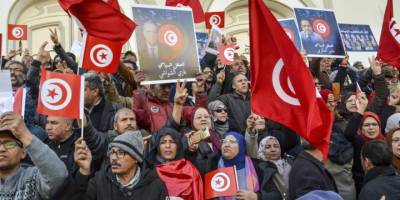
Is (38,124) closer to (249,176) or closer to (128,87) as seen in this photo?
(128,87)

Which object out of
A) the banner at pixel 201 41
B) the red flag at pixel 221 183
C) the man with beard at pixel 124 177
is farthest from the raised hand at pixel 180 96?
the banner at pixel 201 41

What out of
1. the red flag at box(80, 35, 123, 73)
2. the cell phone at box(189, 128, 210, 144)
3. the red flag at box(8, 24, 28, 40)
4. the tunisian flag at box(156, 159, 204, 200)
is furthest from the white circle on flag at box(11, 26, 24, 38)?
the tunisian flag at box(156, 159, 204, 200)

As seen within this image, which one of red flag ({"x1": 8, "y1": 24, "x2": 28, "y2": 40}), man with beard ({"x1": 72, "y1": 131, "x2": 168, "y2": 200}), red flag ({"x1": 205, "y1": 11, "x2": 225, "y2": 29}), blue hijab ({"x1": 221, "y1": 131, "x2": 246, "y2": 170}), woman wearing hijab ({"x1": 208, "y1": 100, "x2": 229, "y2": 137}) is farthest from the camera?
red flag ({"x1": 8, "y1": 24, "x2": 28, "y2": 40})

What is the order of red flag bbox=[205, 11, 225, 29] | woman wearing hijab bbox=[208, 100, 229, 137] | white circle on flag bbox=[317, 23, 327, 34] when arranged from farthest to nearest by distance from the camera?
red flag bbox=[205, 11, 225, 29]
white circle on flag bbox=[317, 23, 327, 34]
woman wearing hijab bbox=[208, 100, 229, 137]

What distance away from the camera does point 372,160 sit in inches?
146

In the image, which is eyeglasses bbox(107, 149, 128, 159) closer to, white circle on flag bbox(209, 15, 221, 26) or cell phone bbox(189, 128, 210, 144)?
cell phone bbox(189, 128, 210, 144)

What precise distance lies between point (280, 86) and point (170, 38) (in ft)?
6.90

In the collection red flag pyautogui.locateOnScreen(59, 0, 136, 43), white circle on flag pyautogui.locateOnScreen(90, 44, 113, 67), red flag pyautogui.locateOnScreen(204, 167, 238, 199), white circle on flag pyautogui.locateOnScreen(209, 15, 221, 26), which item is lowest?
red flag pyautogui.locateOnScreen(204, 167, 238, 199)

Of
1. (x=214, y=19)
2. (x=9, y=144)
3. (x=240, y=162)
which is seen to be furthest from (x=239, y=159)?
(x=214, y=19)

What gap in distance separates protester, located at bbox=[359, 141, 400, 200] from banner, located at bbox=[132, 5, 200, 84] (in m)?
2.05

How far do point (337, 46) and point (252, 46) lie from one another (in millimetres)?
3453

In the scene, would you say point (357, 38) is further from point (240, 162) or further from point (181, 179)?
point (181, 179)

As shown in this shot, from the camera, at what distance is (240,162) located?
4.35 metres

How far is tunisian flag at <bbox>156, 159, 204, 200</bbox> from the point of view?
4023 mm
